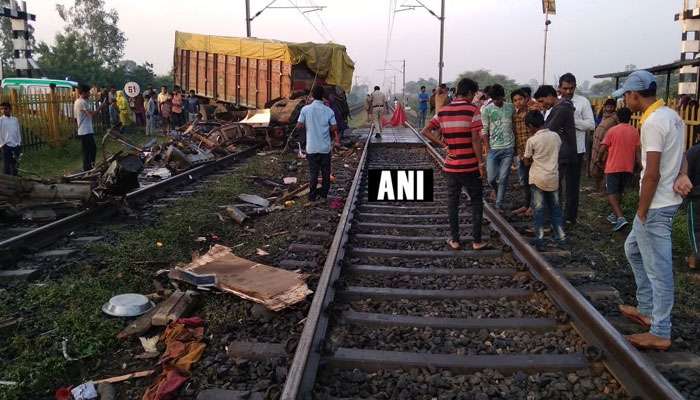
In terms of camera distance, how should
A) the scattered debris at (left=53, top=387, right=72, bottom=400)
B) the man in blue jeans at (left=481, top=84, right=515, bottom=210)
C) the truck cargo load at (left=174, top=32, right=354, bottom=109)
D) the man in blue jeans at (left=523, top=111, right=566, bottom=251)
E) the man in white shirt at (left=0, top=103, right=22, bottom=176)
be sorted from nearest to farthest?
the scattered debris at (left=53, top=387, right=72, bottom=400) < the man in blue jeans at (left=523, top=111, right=566, bottom=251) < the man in blue jeans at (left=481, top=84, right=515, bottom=210) < the man in white shirt at (left=0, top=103, right=22, bottom=176) < the truck cargo load at (left=174, top=32, right=354, bottom=109)

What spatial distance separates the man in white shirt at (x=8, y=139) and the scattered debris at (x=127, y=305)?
7202 millimetres

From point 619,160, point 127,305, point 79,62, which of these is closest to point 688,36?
point 619,160

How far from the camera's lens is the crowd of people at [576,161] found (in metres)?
3.47

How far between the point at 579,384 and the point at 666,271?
109 cm

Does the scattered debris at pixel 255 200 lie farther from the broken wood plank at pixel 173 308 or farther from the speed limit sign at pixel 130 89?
the speed limit sign at pixel 130 89

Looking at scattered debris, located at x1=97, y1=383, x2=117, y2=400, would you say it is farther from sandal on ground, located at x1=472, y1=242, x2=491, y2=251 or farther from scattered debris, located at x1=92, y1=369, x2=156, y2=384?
sandal on ground, located at x1=472, y1=242, x2=491, y2=251

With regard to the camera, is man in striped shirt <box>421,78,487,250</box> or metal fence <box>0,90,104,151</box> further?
metal fence <box>0,90,104,151</box>

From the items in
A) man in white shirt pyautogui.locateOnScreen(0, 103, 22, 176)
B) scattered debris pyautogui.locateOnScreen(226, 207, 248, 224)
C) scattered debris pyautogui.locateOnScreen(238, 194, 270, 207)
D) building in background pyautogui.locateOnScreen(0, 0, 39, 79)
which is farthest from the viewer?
building in background pyautogui.locateOnScreen(0, 0, 39, 79)

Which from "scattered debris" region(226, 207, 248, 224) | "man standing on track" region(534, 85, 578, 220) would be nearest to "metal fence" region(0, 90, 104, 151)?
"scattered debris" region(226, 207, 248, 224)

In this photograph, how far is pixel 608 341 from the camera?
330cm

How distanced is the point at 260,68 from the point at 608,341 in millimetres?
15964

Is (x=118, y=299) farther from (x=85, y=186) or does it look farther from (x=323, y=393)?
(x=85, y=186)

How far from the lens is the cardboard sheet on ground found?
4180mm

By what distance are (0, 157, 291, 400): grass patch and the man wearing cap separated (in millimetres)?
3707
